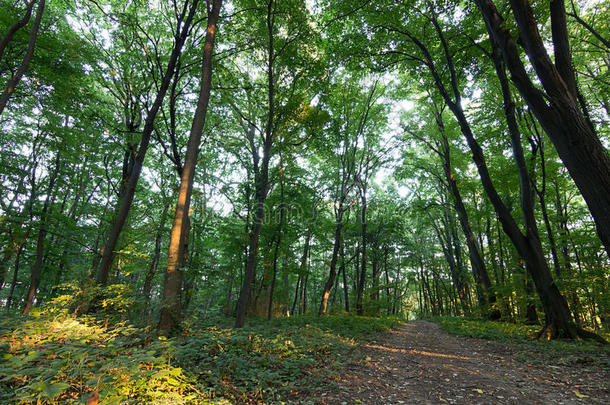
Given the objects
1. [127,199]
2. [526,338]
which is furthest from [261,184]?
[526,338]

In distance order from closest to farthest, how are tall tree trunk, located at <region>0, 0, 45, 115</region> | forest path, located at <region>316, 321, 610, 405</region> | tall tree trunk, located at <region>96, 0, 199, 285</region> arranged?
forest path, located at <region>316, 321, 610, 405</region>, tall tree trunk, located at <region>0, 0, 45, 115</region>, tall tree trunk, located at <region>96, 0, 199, 285</region>

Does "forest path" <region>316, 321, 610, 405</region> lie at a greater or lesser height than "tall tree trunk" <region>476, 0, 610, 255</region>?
lesser

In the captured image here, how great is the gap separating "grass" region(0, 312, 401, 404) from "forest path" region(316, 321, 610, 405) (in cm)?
67

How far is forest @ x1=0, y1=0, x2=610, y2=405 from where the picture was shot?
3857 mm

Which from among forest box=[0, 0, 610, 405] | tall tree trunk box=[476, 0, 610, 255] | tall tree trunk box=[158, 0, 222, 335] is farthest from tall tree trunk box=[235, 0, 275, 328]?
tall tree trunk box=[476, 0, 610, 255]

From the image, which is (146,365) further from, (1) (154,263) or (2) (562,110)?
(1) (154,263)

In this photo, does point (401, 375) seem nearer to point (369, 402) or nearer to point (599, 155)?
point (369, 402)

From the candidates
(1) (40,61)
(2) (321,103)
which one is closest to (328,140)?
(2) (321,103)

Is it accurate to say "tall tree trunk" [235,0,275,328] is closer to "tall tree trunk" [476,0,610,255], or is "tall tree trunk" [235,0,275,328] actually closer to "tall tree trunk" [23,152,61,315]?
"tall tree trunk" [476,0,610,255]

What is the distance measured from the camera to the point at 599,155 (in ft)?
14.5

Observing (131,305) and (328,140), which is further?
(328,140)

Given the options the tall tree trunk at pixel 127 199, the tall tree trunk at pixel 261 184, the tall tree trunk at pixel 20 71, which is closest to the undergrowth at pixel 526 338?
the tall tree trunk at pixel 261 184

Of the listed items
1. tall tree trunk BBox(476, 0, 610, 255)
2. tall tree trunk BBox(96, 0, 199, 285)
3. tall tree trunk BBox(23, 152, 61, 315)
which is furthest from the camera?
tall tree trunk BBox(23, 152, 61, 315)

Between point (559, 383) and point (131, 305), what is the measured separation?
8116 millimetres
